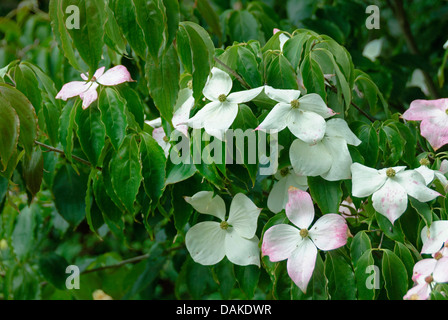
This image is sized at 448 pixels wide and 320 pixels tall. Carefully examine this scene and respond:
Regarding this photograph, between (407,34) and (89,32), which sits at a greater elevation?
(407,34)

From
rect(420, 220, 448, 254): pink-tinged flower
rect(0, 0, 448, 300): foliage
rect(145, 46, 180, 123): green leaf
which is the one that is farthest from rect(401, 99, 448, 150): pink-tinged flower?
rect(145, 46, 180, 123): green leaf

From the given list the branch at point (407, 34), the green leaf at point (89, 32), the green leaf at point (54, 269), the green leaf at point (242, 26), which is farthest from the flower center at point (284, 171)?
the branch at point (407, 34)

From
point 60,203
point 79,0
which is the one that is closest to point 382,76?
point 60,203

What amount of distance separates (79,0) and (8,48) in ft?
2.58

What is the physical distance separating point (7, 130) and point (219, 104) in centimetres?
27

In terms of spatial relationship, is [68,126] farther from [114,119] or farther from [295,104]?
[295,104]

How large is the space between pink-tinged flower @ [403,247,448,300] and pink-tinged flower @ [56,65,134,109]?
48cm

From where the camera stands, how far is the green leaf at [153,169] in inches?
29.9

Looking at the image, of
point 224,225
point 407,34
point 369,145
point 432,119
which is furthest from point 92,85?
point 407,34

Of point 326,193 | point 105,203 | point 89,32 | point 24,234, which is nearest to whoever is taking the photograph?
point 89,32

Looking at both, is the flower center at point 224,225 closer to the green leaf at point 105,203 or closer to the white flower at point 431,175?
the green leaf at point 105,203

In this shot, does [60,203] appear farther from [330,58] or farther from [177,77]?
[330,58]

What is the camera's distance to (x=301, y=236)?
0.73m

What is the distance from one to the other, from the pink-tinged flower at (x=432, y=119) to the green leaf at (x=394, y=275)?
0.63 ft
